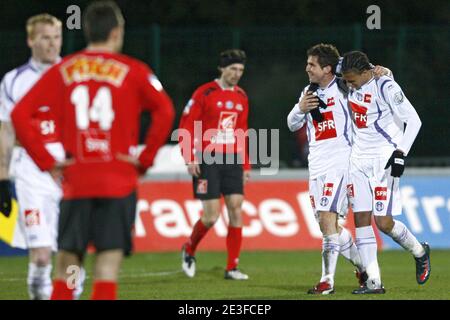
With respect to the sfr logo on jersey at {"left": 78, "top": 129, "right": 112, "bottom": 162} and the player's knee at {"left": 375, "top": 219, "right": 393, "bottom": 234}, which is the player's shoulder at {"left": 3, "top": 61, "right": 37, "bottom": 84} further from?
the player's knee at {"left": 375, "top": 219, "right": 393, "bottom": 234}

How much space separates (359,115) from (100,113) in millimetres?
4133

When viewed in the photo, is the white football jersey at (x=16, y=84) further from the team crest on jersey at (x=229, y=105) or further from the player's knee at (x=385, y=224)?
the team crest on jersey at (x=229, y=105)

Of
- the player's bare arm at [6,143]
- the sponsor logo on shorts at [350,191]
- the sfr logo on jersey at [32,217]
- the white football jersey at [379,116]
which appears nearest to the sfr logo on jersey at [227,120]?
the white football jersey at [379,116]

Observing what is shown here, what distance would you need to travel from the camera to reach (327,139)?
11.2 metres

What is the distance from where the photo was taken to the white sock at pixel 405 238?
1130 cm

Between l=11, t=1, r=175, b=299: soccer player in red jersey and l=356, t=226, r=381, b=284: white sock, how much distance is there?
12.3 feet

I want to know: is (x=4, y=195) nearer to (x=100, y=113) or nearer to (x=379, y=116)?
(x=100, y=113)

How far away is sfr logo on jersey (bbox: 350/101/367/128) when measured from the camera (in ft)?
36.3

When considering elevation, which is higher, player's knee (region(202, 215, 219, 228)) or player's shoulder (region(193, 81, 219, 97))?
player's shoulder (region(193, 81, 219, 97))

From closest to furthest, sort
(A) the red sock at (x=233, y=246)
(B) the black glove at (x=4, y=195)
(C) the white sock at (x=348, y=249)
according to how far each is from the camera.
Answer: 1. (B) the black glove at (x=4, y=195)
2. (C) the white sock at (x=348, y=249)
3. (A) the red sock at (x=233, y=246)

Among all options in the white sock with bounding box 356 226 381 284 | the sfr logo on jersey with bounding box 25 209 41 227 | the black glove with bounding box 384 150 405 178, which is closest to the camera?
the sfr logo on jersey with bounding box 25 209 41 227

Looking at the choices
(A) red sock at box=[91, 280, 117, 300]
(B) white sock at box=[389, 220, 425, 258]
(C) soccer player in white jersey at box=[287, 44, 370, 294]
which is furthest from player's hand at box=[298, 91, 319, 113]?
(A) red sock at box=[91, 280, 117, 300]

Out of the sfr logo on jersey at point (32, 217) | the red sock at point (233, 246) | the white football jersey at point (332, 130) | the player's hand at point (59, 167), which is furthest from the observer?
the red sock at point (233, 246)

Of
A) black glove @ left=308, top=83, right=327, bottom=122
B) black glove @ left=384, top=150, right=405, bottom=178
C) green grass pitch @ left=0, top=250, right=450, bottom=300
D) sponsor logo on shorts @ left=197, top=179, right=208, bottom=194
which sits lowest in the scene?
green grass pitch @ left=0, top=250, right=450, bottom=300
